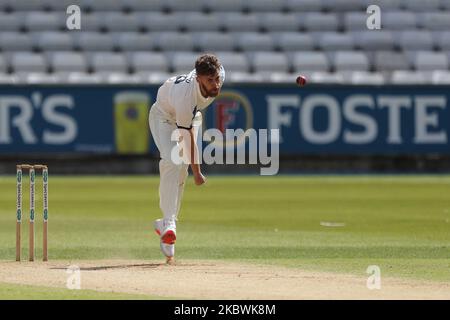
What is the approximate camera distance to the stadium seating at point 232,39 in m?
24.7

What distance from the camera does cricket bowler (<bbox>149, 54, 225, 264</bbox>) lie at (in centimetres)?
978

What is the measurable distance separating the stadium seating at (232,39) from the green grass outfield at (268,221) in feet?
11.1

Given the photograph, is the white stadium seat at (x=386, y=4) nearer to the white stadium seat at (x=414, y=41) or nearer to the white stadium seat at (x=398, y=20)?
the white stadium seat at (x=398, y=20)

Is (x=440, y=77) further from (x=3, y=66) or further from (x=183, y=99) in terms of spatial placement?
(x=183, y=99)

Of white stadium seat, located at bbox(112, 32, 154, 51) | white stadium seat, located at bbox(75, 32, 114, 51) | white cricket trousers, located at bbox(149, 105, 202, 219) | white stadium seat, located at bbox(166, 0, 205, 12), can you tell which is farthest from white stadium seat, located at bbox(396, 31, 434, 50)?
white cricket trousers, located at bbox(149, 105, 202, 219)

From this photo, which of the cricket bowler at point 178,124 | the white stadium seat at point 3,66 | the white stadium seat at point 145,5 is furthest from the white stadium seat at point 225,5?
the cricket bowler at point 178,124

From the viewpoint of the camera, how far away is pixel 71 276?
8977 mm

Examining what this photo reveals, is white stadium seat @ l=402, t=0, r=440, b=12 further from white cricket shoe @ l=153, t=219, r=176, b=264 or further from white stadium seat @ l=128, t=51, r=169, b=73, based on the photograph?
white cricket shoe @ l=153, t=219, r=176, b=264

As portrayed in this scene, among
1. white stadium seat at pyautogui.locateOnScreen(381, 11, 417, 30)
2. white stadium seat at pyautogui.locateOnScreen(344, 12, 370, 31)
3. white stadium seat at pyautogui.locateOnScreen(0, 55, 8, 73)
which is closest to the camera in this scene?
white stadium seat at pyautogui.locateOnScreen(0, 55, 8, 73)

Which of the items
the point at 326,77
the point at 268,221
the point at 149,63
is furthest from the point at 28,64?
the point at 268,221

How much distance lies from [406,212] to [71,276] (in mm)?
7403

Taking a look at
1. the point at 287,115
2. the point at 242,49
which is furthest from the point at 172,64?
the point at 287,115

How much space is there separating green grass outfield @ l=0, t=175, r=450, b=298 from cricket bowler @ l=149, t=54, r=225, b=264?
0.80 m

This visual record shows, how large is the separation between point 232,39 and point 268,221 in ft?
38.4
